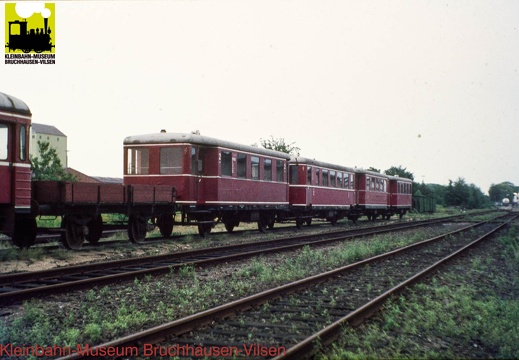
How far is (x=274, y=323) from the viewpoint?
20.6ft

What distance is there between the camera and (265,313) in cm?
681

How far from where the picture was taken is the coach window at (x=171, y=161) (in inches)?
662

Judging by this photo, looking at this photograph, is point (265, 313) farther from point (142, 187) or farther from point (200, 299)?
point (142, 187)

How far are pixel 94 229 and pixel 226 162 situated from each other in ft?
17.8

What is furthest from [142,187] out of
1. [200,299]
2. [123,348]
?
[123,348]

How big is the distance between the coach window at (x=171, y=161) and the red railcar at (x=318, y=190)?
870 centimetres

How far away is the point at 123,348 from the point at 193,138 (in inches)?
487

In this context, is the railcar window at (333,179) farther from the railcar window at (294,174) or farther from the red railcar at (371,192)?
the red railcar at (371,192)

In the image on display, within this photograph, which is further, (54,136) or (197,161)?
(54,136)

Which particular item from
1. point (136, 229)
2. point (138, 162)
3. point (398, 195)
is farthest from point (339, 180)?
point (136, 229)

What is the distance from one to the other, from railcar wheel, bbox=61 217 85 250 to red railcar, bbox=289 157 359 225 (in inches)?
495

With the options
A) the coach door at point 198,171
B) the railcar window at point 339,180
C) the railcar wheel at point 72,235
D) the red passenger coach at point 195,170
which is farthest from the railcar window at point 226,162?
the railcar window at point 339,180

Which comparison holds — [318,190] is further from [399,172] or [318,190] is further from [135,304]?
[399,172]

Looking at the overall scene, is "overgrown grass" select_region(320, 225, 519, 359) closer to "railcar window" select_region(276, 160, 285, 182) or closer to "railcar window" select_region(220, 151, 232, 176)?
"railcar window" select_region(220, 151, 232, 176)
